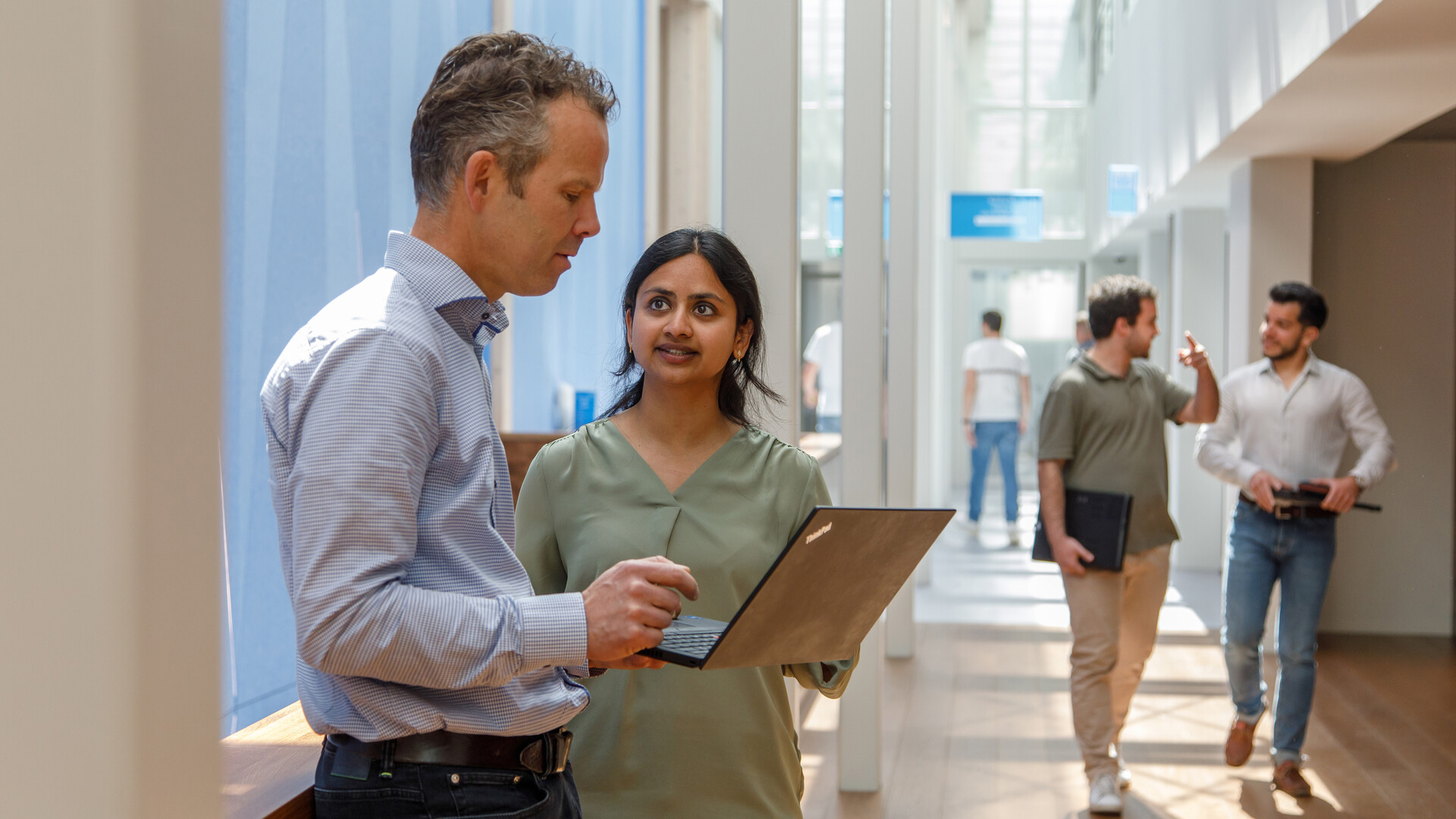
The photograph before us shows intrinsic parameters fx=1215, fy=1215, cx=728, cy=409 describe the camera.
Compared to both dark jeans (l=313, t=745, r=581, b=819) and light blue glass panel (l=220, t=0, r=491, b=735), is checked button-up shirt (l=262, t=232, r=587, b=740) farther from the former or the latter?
light blue glass panel (l=220, t=0, r=491, b=735)

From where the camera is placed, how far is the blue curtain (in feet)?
10.9

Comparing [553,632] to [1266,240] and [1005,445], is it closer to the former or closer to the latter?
[1266,240]

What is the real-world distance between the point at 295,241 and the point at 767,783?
2.38 metres

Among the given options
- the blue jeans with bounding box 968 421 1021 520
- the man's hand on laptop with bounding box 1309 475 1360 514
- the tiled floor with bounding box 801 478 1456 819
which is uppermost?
the man's hand on laptop with bounding box 1309 475 1360 514

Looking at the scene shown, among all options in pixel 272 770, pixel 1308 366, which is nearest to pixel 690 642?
pixel 272 770

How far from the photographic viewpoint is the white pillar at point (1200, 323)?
34.7ft

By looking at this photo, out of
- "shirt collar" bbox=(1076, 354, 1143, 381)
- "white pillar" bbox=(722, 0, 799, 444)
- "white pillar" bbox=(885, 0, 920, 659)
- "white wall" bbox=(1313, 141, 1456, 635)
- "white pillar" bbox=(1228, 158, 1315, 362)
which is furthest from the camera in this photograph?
"white wall" bbox=(1313, 141, 1456, 635)

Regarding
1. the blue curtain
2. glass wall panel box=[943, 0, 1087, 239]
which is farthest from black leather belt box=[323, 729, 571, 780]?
glass wall panel box=[943, 0, 1087, 239]

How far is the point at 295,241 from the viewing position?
12.0ft

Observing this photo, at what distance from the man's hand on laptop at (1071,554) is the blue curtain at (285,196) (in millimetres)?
2741

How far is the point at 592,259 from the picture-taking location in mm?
7445

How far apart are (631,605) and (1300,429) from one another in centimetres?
483

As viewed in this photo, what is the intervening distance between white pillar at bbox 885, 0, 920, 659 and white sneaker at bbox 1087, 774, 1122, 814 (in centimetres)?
249

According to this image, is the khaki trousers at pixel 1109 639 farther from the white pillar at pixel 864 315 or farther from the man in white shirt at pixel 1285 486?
the white pillar at pixel 864 315
